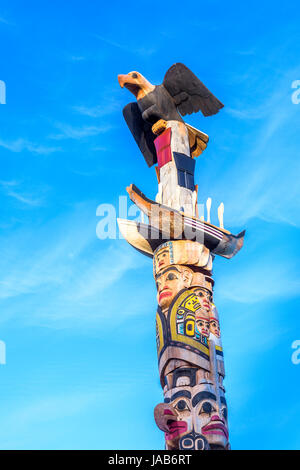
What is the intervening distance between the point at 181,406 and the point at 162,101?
9.13m

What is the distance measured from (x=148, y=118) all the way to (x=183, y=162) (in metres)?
1.84

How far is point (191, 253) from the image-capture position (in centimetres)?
1672

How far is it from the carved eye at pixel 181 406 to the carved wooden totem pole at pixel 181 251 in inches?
0.8

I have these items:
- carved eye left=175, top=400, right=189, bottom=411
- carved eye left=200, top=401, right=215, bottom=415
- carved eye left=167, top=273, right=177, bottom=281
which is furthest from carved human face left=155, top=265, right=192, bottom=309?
carved eye left=200, top=401, right=215, bottom=415

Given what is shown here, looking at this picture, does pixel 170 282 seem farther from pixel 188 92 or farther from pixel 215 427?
pixel 188 92

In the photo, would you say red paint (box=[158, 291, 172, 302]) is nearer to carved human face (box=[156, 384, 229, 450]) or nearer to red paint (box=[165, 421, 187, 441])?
carved human face (box=[156, 384, 229, 450])

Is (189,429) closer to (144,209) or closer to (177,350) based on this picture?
(177,350)

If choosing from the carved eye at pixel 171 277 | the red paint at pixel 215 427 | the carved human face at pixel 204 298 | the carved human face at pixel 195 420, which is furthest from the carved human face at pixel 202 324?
the red paint at pixel 215 427

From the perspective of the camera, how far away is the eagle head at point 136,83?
19.7 m

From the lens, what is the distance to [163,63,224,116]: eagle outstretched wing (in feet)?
66.3

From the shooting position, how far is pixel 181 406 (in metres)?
14.4

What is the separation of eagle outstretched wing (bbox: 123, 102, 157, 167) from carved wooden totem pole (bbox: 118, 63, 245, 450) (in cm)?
3
